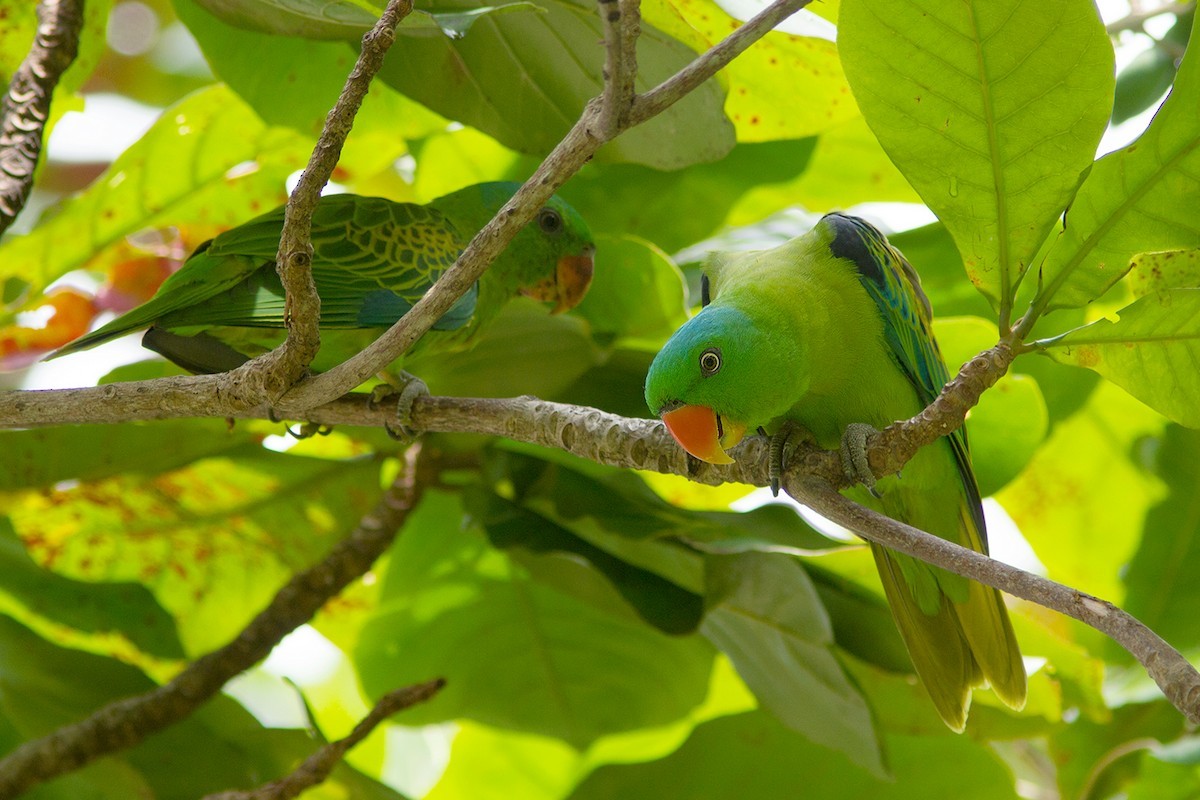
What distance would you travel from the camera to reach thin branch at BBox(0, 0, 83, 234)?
1329 mm

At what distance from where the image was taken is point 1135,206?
0.94 m

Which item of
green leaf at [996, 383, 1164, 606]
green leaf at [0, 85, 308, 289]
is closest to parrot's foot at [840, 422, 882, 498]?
green leaf at [996, 383, 1164, 606]

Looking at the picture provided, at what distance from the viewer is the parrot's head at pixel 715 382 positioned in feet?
3.57

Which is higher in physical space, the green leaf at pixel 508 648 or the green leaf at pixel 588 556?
the green leaf at pixel 588 556

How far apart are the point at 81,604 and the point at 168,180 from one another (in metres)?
0.72

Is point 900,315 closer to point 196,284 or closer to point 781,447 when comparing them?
point 781,447

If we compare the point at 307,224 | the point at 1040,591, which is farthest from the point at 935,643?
the point at 307,224

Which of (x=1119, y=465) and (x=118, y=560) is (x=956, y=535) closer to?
(x=1119, y=465)

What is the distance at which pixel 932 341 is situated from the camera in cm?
140

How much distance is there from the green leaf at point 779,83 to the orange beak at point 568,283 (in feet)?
0.98

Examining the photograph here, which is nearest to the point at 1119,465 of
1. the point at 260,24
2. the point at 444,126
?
the point at 444,126

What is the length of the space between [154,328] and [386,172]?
3.53ft

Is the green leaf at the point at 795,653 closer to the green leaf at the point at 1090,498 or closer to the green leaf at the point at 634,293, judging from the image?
the green leaf at the point at 634,293

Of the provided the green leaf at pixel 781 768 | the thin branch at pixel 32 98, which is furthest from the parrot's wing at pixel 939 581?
the thin branch at pixel 32 98
